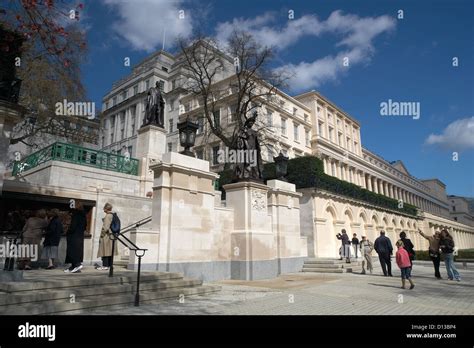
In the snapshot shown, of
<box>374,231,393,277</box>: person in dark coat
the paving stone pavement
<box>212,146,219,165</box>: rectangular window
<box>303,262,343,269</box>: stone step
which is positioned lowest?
the paving stone pavement

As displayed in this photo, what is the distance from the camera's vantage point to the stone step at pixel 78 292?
5.49 meters

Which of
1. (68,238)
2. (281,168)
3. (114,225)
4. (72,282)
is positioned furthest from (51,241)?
(281,168)

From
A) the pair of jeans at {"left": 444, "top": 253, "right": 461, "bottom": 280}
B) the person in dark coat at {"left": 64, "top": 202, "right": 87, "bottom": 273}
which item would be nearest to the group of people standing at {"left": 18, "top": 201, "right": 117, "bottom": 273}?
the person in dark coat at {"left": 64, "top": 202, "right": 87, "bottom": 273}

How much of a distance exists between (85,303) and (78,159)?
1275 centimetres

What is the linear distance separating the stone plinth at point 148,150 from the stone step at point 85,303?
11.9m

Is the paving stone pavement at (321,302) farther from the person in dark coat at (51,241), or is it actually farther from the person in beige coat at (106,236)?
the person in dark coat at (51,241)

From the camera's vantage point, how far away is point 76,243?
29.0ft

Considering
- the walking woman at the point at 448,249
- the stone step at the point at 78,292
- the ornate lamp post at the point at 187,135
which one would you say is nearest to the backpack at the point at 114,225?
the stone step at the point at 78,292

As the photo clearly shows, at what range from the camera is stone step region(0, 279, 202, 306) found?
5.49m

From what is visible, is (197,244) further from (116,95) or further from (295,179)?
(116,95)

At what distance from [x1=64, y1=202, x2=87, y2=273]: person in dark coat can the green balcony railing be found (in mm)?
8450

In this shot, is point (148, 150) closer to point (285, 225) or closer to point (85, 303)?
point (285, 225)

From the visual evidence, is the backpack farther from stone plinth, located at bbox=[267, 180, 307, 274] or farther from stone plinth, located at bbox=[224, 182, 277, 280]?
stone plinth, located at bbox=[267, 180, 307, 274]
